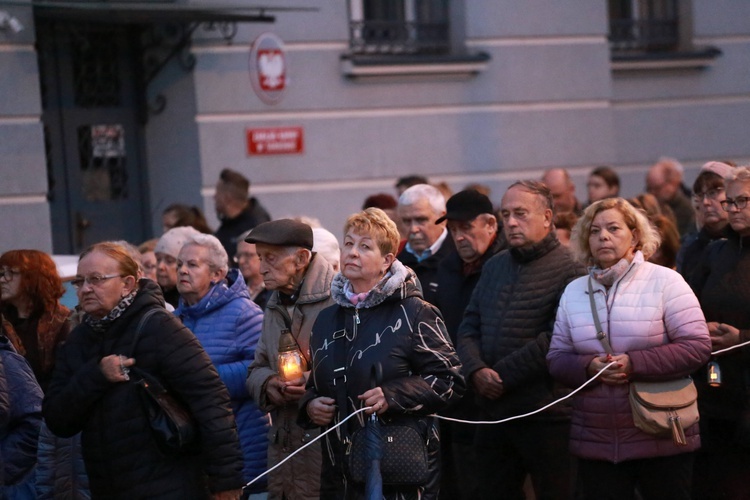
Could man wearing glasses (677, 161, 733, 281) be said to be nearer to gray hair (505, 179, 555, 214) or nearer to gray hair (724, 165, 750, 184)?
gray hair (724, 165, 750, 184)

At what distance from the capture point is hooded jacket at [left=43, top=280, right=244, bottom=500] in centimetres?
536

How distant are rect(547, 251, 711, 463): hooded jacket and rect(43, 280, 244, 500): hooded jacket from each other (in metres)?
1.60

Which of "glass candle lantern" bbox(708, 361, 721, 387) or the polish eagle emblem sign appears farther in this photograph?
the polish eagle emblem sign

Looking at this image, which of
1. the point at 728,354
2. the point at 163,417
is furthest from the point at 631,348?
the point at 163,417

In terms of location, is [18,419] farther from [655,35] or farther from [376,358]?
[655,35]

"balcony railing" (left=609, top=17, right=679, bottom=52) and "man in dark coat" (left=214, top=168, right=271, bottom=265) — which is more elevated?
"balcony railing" (left=609, top=17, right=679, bottom=52)

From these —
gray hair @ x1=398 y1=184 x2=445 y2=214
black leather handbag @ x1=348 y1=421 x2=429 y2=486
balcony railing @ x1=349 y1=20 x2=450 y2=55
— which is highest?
balcony railing @ x1=349 y1=20 x2=450 y2=55

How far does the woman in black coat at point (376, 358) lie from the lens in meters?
5.11

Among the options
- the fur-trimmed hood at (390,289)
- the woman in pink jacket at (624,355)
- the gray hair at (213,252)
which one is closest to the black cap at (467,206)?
the woman in pink jacket at (624,355)

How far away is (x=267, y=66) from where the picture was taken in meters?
11.1

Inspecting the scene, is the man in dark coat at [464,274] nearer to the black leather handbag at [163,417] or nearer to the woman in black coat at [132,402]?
the woman in black coat at [132,402]

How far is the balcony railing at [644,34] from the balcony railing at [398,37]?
2078mm

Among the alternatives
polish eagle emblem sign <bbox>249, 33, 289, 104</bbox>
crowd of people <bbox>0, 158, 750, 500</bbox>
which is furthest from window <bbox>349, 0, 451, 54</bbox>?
crowd of people <bbox>0, 158, 750, 500</bbox>

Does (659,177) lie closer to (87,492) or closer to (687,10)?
(687,10)
